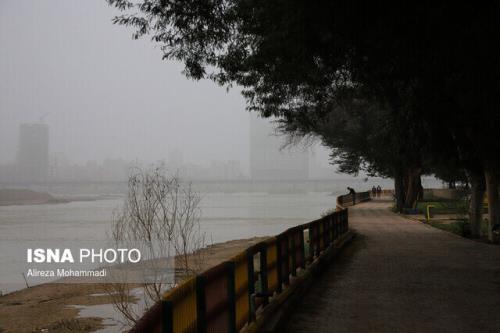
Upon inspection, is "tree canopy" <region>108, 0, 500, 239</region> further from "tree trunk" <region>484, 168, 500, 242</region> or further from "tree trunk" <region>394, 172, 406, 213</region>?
"tree trunk" <region>394, 172, 406, 213</region>

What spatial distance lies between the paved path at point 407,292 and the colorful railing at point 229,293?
26.8 inches

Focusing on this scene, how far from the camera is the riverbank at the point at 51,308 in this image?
43.2ft

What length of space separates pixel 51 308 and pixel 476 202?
15.7 metres

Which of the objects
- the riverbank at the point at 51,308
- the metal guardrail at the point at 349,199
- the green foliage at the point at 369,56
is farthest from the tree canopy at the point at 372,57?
the metal guardrail at the point at 349,199

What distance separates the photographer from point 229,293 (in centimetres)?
626

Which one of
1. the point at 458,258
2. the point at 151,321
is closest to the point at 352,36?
the point at 151,321

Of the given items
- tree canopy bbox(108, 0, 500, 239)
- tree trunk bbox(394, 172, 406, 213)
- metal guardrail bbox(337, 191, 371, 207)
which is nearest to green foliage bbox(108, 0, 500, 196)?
tree canopy bbox(108, 0, 500, 239)

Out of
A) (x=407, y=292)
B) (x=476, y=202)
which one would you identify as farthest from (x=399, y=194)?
(x=407, y=292)

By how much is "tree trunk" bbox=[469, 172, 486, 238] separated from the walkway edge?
33.1 ft

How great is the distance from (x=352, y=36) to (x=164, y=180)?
579 centimetres

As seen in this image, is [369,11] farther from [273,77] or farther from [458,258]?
[458,258]

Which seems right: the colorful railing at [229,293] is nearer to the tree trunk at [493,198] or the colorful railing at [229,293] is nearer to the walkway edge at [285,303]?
the walkway edge at [285,303]

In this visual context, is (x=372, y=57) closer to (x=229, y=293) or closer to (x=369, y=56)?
(x=369, y=56)

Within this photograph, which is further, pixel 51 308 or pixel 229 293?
pixel 51 308
